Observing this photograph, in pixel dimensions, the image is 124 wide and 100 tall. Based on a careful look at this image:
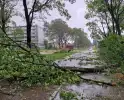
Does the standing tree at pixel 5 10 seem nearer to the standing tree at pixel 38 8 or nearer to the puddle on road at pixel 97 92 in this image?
the standing tree at pixel 38 8

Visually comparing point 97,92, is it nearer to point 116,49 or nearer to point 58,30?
point 116,49

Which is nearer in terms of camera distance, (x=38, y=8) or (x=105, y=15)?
(x=38, y=8)

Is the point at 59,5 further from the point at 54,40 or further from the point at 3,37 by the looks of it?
the point at 54,40

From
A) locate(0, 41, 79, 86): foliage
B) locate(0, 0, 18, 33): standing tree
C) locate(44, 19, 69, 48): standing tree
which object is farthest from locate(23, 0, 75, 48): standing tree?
locate(44, 19, 69, 48): standing tree

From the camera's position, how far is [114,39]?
43.5ft

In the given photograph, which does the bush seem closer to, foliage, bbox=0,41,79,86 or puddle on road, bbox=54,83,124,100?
puddle on road, bbox=54,83,124,100

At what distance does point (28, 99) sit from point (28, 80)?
3.06 m

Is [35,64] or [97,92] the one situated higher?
[35,64]

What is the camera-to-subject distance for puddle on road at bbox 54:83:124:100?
27.7 ft

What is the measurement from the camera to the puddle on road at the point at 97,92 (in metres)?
8.43

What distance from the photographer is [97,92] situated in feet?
30.7

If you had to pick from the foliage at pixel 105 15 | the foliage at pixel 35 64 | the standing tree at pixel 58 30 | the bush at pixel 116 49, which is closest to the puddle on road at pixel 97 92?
the bush at pixel 116 49

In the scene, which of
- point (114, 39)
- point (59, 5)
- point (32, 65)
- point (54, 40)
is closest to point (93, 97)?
point (32, 65)

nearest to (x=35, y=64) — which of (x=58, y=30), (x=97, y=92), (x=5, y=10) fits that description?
(x=97, y=92)
